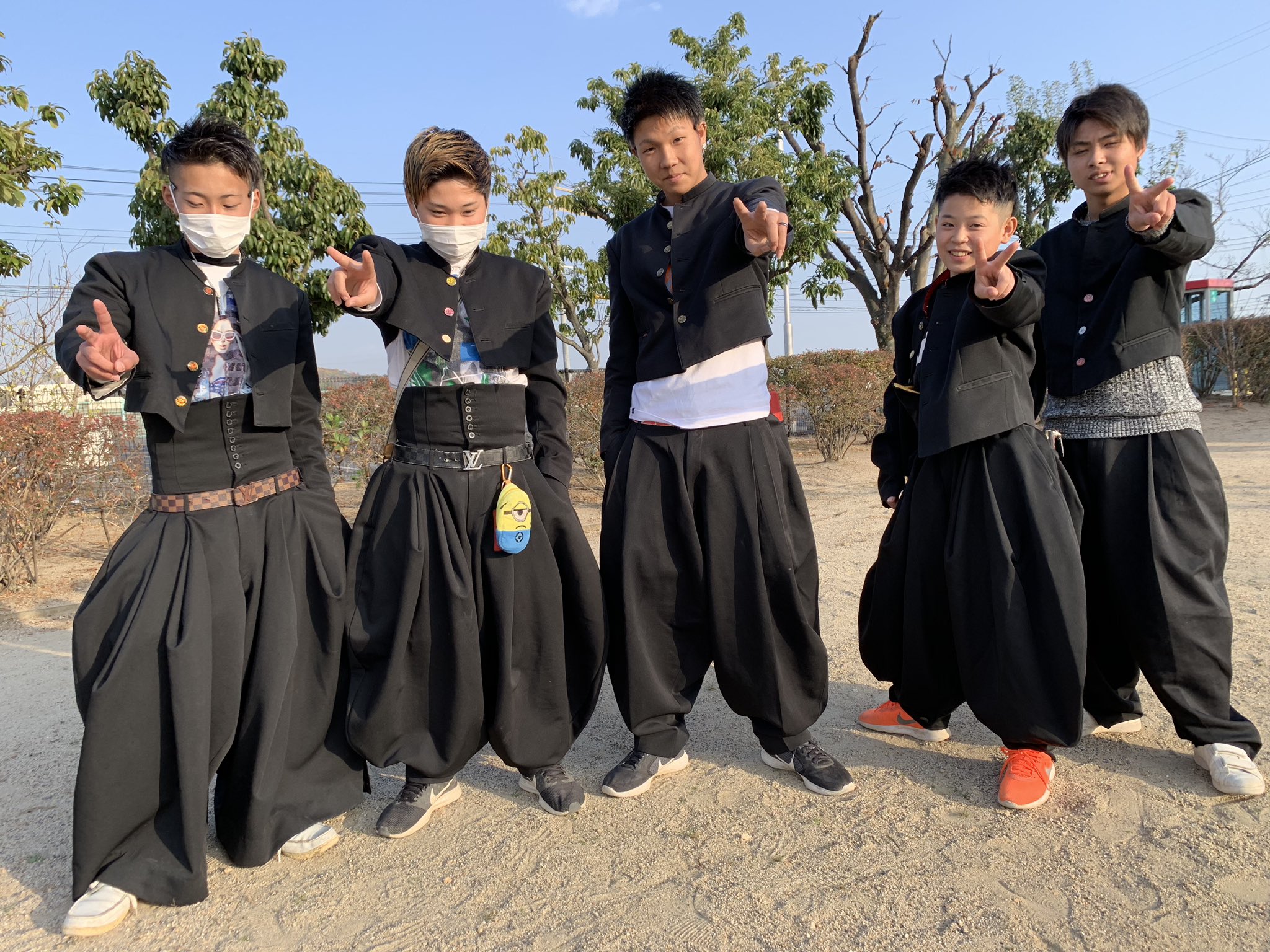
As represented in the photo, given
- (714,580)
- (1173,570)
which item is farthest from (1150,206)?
(714,580)

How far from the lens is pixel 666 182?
2732 millimetres

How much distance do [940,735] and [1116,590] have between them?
78 cm

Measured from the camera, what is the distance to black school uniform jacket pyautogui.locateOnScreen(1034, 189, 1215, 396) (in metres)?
2.61

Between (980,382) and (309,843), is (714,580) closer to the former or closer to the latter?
(980,382)

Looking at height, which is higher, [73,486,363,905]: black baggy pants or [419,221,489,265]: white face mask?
[419,221,489,265]: white face mask

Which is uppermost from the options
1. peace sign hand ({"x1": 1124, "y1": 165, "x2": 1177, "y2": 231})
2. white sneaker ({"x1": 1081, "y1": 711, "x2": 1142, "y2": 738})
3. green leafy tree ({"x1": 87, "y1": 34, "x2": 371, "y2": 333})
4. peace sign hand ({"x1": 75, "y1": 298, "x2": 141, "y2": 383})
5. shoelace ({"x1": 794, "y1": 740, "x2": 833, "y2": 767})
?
green leafy tree ({"x1": 87, "y1": 34, "x2": 371, "y2": 333})

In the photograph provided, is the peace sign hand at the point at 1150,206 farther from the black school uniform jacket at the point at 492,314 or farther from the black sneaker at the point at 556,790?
the black sneaker at the point at 556,790

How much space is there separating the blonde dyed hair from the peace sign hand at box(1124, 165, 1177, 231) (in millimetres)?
1835

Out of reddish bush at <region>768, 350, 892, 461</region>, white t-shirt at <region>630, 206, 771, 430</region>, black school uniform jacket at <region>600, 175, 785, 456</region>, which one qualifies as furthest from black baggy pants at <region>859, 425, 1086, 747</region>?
reddish bush at <region>768, 350, 892, 461</region>

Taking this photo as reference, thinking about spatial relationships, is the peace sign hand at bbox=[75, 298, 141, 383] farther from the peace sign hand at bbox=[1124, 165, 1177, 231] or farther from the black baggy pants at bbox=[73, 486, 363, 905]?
the peace sign hand at bbox=[1124, 165, 1177, 231]

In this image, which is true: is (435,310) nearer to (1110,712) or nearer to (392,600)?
(392,600)

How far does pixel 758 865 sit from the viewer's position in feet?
7.65

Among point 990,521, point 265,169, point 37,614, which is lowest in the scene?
point 37,614

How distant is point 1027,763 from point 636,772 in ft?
3.96
